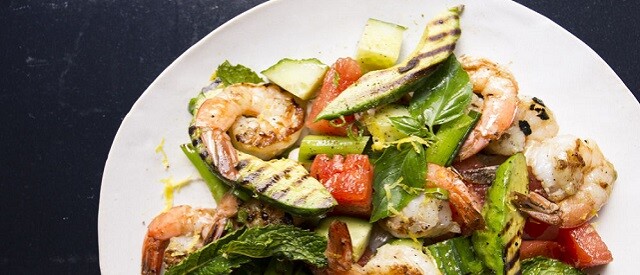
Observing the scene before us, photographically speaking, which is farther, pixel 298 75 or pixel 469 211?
pixel 298 75

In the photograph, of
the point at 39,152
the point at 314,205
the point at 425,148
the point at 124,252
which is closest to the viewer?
the point at 314,205

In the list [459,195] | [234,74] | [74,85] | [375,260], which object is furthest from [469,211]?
[74,85]

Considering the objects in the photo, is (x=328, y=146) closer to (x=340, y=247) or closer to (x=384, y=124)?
(x=384, y=124)

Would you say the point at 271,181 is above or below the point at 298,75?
below

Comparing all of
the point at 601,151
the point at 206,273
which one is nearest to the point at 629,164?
the point at 601,151

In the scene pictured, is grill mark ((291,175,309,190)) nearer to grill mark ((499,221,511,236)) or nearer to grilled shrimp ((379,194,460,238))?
grilled shrimp ((379,194,460,238))

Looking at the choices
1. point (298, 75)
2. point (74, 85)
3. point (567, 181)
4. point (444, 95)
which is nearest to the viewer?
point (567, 181)

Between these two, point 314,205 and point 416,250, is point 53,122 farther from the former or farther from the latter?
point 416,250
